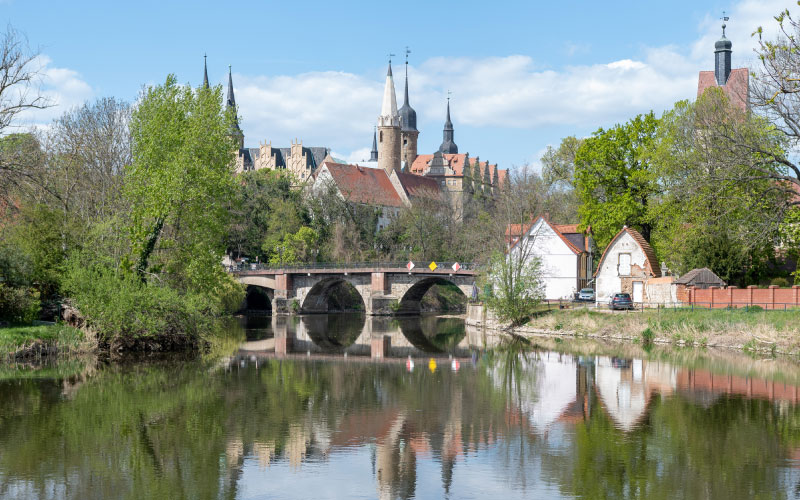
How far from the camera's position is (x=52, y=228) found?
35094 millimetres

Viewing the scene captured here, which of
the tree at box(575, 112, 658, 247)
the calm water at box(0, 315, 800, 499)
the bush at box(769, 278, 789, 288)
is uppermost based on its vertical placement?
the tree at box(575, 112, 658, 247)

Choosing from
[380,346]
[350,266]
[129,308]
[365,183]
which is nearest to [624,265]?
[380,346]

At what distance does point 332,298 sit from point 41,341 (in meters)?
48.9

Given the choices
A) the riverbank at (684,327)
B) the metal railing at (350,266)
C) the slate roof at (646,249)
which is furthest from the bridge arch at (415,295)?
the riverbank at (684,327)

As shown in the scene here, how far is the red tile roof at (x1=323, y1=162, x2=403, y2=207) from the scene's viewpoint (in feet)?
338

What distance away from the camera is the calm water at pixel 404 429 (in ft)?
47.7

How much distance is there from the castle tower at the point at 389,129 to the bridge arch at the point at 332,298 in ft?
170

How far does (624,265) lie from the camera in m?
49.5

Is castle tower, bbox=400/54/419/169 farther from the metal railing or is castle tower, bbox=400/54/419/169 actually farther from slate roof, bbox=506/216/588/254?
slate roof, bbox=506/216/588/254

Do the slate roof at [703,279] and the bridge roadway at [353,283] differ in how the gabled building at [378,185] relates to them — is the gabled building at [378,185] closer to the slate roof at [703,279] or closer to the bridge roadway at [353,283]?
the bridge roadway at [353,283]

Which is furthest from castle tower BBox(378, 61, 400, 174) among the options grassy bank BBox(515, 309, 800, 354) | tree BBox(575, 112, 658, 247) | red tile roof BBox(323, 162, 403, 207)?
grassy bank BBox(515, 309, 800, 354)

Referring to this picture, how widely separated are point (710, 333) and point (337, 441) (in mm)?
23379

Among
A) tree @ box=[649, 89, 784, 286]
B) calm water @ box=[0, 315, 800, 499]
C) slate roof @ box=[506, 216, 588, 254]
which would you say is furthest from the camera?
slate roof @ box=[506, 216, 588, 254]

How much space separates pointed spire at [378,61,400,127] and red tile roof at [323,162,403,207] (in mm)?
13668
